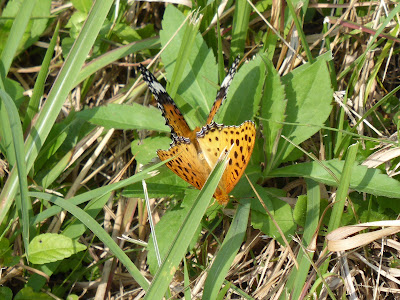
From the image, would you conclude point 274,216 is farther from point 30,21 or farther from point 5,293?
point 30,21

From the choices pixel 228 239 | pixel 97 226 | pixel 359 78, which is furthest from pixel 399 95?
pixel 97 226

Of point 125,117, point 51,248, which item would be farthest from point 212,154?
point 51,248

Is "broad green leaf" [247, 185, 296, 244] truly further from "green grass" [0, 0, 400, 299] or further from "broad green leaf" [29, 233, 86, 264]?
"broad green leaf" [29, 233, 86, 264]

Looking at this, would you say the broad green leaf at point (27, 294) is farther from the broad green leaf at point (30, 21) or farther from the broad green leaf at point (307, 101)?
the broad green leaf at point (30, 21)

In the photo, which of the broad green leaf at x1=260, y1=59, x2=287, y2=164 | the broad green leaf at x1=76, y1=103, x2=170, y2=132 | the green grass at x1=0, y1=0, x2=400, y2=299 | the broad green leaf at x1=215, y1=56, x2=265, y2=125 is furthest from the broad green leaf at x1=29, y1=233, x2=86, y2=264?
the broad green leaf at x1=260, y1=59, x2=287, y2=164

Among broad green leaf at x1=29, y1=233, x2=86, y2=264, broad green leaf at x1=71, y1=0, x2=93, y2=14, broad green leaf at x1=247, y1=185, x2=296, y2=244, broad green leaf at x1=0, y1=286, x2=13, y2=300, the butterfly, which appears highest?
broad green leaf at x1=71, y1=0, x2=93, y2=14

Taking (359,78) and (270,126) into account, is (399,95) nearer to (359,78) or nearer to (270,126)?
(359,78)

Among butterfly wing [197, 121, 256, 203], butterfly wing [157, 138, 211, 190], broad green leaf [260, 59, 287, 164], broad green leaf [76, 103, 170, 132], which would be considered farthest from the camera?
broad green leaf [76, 103, 170, 132]
